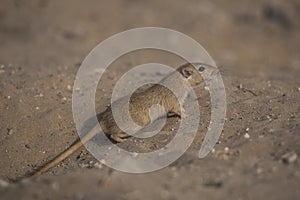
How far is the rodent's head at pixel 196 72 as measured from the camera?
19.4 feet

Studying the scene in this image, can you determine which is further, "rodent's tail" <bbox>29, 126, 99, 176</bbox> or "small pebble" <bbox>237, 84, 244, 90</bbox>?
"small pebble" <bbox>237, 84, 244, 90</bbox>

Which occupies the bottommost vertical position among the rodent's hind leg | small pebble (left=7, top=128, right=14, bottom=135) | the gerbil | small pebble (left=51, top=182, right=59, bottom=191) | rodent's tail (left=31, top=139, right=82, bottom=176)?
small pebble (left=7, top=128, right=14, bottom=135)

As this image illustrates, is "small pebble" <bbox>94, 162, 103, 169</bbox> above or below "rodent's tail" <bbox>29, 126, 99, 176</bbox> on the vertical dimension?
above

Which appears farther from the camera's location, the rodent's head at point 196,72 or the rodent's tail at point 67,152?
the rodent's head at point 196,72

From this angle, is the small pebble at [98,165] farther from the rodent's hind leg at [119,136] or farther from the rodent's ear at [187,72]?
the rodent's ear at [187,72]

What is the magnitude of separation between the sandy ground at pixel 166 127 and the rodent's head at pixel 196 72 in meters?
0.37

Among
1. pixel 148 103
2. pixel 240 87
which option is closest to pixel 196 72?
pixel 240 87

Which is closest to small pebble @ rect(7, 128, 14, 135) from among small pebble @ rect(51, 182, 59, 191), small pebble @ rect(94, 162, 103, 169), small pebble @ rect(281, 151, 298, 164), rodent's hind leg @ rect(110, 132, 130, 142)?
rodent's hind leg @ rect(110, 132, 130, 142)

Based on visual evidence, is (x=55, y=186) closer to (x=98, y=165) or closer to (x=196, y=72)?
(x=98, y=165)

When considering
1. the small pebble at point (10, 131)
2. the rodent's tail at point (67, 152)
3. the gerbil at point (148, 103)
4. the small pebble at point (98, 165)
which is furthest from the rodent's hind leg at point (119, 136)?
the small pebble at point (10, 131)

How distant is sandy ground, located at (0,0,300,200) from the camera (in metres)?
3.76

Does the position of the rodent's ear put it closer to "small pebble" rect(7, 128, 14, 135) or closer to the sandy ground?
the sandy ground

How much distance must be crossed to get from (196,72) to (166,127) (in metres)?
1.06

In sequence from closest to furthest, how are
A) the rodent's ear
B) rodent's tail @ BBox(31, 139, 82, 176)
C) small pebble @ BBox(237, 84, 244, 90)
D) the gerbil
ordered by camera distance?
rodent's tail @ BBox(31, 139, 82, 176) < the gerbil < the rodent's ear < small pebble @ BBox(237, 84, 244, 90)
